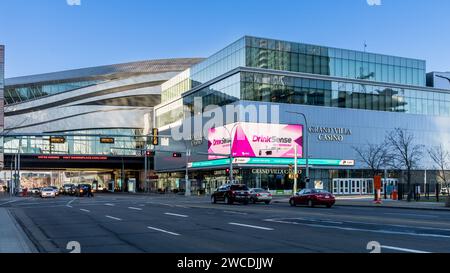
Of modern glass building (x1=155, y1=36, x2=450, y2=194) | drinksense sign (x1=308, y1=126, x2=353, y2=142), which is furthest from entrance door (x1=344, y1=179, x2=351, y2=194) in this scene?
drinksense sign (x1=308, y1=126, x2=353, y2=142)

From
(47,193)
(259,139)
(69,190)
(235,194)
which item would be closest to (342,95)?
(259,139)

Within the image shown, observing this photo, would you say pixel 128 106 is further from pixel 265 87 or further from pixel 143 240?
pixel 143 240

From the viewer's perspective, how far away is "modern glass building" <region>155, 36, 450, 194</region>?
250ft

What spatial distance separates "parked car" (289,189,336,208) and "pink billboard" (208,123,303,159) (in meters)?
33.5

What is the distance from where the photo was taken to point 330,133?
263 ft

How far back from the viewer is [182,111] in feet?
315

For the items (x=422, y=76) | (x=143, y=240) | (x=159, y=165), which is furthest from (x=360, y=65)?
(x=143, y=240)

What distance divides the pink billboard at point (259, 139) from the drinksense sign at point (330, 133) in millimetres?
2658

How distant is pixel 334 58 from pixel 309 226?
6586cm

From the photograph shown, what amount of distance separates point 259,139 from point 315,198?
37166 millimetres

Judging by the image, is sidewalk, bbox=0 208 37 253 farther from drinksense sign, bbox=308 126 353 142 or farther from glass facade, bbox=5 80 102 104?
glass facade, bbox=5 80 102 104

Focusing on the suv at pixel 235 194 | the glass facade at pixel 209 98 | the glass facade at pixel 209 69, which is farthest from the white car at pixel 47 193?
the suv at pixel 235 194

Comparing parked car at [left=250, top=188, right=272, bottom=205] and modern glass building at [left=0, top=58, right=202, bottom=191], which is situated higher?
modern glass building at [left=0, top=58, right=202, bottom=191]

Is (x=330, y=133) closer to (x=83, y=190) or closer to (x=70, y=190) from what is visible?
(x=83, y=190)
